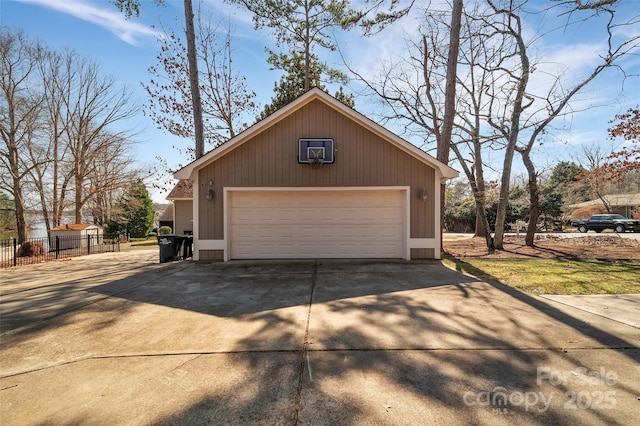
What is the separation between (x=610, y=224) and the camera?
69.5 ft

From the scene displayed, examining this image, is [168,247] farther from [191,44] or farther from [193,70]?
[191,44]

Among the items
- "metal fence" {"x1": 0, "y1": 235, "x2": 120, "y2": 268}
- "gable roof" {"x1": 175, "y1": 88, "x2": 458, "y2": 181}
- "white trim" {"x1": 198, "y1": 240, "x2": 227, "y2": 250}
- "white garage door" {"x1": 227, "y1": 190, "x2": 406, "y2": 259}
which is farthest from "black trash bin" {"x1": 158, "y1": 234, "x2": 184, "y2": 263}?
"metal fence" {"x1": 0, "y1": 235, "x2": 120, "y2": 268}

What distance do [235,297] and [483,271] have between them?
223 inches

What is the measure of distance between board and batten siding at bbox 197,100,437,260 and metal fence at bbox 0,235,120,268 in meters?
7.72

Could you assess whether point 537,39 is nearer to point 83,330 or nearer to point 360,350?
point 360,350

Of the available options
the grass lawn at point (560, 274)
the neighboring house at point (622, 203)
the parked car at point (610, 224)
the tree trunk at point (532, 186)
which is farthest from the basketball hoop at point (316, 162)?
the neighboring house at point (622, 203)

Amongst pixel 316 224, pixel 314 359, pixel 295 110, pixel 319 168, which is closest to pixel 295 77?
pixel 295 110

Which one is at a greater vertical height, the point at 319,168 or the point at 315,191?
the point at 319,168

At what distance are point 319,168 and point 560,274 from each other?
20.6 feet

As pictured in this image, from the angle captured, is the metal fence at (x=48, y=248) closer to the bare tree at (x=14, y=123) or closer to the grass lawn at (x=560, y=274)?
the bare tree at (x=14, y=123)

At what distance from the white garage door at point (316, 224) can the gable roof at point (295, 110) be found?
1.16m

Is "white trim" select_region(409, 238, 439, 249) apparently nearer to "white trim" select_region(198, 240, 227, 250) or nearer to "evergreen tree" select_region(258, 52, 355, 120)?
"white trim" select_region(198, 240, 227, 250)

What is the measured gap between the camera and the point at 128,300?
16.1 feet

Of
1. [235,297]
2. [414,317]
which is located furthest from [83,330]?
[414,317]
